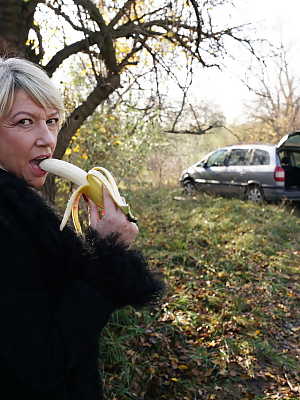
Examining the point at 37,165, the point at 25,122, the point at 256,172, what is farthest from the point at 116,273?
the point at 256,172

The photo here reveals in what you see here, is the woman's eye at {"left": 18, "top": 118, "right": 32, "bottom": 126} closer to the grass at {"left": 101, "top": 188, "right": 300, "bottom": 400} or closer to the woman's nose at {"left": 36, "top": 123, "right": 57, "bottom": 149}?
the woman's nose at {"left": 36, "top": 123, "right": 57, "bottom": 149}

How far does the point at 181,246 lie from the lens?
6.74m

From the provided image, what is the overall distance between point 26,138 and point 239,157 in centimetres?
1017

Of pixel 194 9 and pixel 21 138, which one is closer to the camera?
pixel 21 138

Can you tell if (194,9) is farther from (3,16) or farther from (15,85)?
(15,85)

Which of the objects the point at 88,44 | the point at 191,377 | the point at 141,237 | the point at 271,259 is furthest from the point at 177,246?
the point at 88,44

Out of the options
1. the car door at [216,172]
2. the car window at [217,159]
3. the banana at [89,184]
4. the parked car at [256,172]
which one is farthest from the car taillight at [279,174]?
the banana at [89,184]

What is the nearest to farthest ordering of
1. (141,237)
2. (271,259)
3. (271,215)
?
1. (271,259)
2. (141,237)
3. (271,215)

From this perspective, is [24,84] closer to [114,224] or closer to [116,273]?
[114,224]

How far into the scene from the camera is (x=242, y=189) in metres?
10.7

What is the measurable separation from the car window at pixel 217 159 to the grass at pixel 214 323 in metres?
3.90

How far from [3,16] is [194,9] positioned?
227 cm

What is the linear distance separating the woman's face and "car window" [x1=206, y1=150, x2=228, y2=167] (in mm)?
10447

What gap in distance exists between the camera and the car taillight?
381 inches
